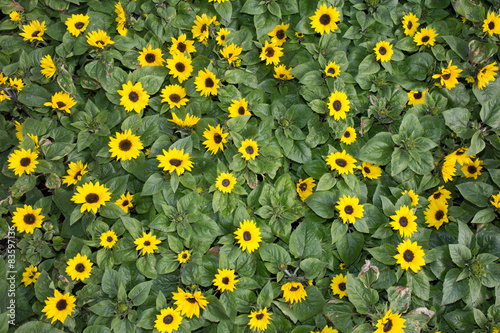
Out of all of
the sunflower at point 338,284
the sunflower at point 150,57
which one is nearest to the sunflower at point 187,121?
the sunflower at point 150,57

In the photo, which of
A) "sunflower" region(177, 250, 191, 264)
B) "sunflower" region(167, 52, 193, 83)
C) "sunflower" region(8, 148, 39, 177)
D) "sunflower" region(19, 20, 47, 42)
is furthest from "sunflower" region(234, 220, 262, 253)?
"sunflower" region(19, 20, 47, 42)

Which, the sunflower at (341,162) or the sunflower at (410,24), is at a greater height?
the sunflower at (410,24)

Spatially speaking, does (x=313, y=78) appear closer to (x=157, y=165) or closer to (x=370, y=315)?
(x=157, y=165)

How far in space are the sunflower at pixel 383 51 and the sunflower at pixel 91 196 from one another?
98.8 inches

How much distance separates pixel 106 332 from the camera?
7.95ft

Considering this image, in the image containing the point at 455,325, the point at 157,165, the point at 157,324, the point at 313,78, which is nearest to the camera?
the point at 157,324

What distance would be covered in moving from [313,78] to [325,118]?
0.36m

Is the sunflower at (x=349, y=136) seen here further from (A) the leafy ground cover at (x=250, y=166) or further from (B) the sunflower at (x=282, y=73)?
(B) the sunflower at (x=282, y=73)

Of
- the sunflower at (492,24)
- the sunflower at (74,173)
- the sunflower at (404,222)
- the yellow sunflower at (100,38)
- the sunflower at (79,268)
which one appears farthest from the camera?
the sunflower at (492,24)

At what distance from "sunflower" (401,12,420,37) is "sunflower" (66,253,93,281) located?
10.7ft

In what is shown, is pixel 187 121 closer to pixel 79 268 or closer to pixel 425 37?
pixel 79 268

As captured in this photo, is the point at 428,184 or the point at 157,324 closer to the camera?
the point at 157,324

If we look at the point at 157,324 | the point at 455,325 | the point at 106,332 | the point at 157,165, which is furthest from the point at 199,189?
the point at 455,325

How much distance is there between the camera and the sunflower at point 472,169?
299 cm
